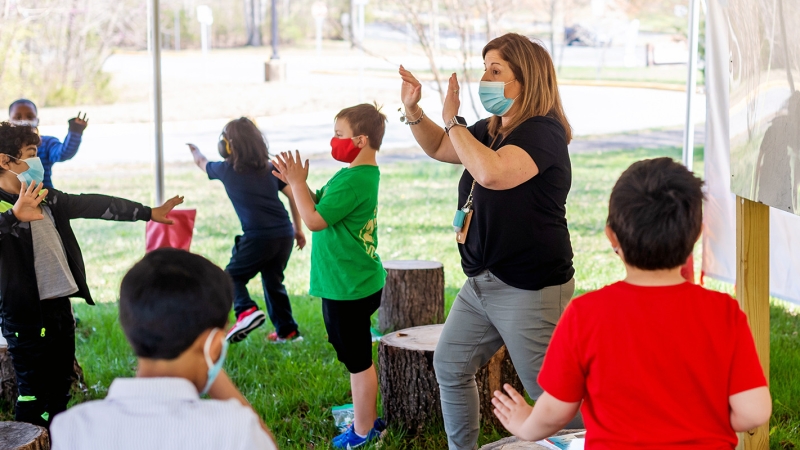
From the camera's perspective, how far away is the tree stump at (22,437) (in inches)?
106

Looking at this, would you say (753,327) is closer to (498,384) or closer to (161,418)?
(498,384)

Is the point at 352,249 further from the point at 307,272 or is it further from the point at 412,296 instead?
the point at 307,272

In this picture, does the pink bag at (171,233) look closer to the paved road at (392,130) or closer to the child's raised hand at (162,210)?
the child's raised hand at (162,210)

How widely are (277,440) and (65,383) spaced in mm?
920

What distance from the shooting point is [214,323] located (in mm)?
1568

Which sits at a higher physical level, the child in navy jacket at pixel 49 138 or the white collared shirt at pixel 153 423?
the child in navy jacket at pixel 49 138

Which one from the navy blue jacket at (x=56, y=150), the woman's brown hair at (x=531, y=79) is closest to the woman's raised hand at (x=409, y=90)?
the woman's brown hair at (x=531, y=79)

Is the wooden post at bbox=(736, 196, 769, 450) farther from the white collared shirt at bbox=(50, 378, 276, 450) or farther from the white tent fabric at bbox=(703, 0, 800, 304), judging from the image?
the white tent fabric at bbox=(703, 0, 800, 304)

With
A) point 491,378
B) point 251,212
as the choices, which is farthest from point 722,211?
point 251,212

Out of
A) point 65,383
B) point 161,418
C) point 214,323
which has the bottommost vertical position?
point 65,383

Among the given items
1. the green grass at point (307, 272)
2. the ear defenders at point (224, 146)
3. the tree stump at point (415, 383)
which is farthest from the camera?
the ear defenders at point (224, 146)

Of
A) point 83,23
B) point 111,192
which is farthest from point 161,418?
point 83,23

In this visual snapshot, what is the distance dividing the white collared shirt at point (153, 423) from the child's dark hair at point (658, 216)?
825 mm

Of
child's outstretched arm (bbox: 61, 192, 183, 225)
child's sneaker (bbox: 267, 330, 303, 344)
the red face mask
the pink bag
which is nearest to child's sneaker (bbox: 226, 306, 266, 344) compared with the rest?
child's sneaker (bbox: 267, 330, 303, 344)
